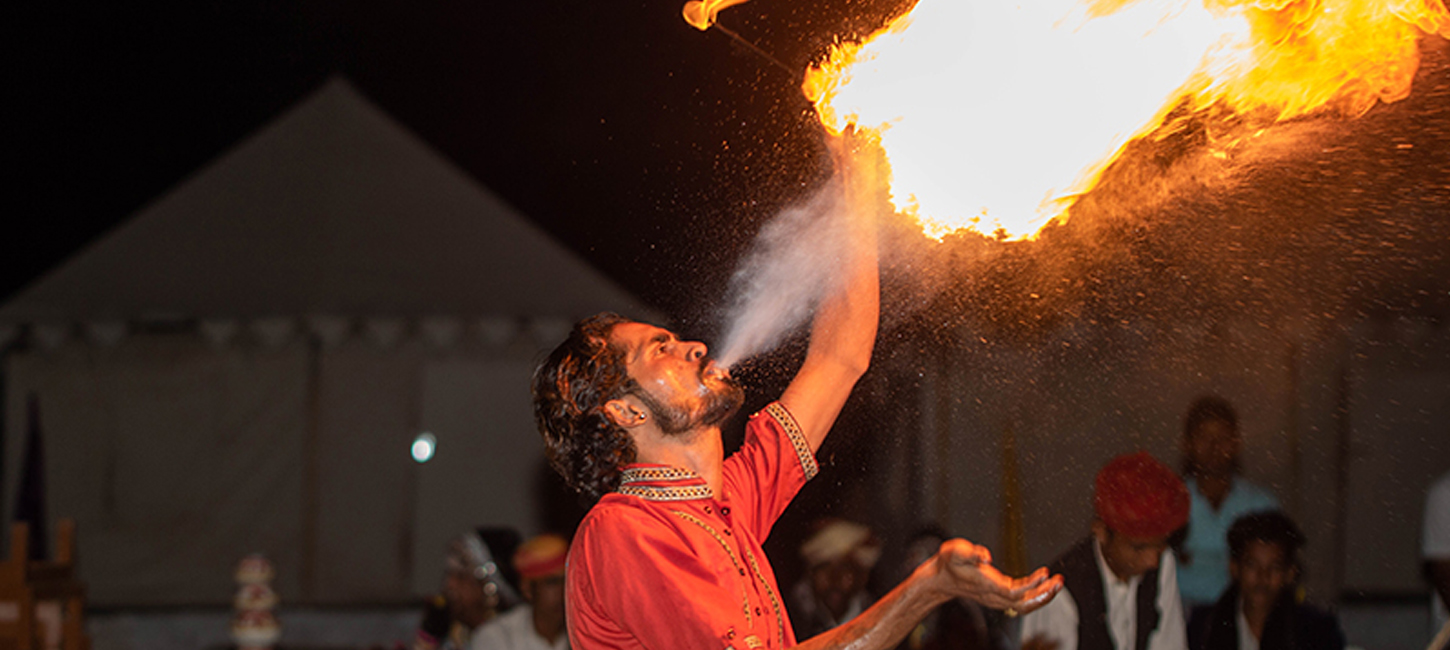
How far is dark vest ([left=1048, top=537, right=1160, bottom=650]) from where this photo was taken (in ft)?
13.6

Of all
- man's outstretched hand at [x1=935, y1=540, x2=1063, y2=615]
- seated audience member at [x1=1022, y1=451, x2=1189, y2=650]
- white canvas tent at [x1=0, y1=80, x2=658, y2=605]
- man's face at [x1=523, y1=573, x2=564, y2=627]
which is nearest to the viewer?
man's outstretched hand at [x1=935, y1=540, x2=1063, y2=615]

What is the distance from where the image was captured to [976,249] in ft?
11.4

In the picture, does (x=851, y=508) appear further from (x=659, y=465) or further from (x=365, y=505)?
(x=365, y=505)

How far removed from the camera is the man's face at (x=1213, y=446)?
15.2 feet

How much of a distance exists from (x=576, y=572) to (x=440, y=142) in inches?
404

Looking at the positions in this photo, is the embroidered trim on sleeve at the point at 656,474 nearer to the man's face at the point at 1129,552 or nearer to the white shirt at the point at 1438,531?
the man's face at the point at 1129,552

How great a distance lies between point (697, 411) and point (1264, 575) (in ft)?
8.63

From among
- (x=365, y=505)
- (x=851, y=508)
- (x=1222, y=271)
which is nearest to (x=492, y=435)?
(x=365, y=505)

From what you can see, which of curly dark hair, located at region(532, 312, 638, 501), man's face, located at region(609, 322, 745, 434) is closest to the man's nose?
man's face, located at region(609, 322, 745, 434)

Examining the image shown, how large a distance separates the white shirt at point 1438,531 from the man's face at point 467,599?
3879 millimetres

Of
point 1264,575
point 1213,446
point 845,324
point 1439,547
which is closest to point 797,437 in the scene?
point 845,324

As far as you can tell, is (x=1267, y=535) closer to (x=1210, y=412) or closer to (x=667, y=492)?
(x=1210, y=412)

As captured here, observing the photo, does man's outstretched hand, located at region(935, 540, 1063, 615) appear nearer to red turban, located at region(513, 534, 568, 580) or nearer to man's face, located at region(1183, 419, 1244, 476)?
man's face, located at region(1183, 419, 1244, 476)

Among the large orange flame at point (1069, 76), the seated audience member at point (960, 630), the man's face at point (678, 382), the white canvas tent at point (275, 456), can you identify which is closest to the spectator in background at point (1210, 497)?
the seated audience member at point (960, 630)
